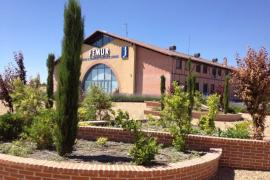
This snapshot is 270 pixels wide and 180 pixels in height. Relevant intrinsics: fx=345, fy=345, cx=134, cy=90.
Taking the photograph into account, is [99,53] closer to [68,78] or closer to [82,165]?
[68,78]

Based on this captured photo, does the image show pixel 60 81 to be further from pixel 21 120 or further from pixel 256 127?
pixel 256 127

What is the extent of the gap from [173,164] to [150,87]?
31.5m

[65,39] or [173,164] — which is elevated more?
[65,39]

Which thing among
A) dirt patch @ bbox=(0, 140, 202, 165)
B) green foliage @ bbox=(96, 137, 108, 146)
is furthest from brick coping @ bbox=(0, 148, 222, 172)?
green foliage @ bbox=(96, 137, 108, 146)

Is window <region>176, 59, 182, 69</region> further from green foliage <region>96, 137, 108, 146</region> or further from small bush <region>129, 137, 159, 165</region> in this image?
small bush <region>129, 137, 159, 165</region>

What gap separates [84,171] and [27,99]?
6.51 m

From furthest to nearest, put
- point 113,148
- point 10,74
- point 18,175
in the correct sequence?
point 10,74 < point 113,148 < point 18,175

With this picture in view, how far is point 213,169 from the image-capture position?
7.03m

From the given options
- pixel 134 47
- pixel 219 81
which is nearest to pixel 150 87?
pixel 134 47

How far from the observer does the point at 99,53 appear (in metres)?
42.7

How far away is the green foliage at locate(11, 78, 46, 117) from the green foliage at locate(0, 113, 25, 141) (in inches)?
63.2

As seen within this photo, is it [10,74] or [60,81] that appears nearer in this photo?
[60,81]

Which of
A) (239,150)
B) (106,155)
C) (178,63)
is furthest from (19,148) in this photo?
(178,63)

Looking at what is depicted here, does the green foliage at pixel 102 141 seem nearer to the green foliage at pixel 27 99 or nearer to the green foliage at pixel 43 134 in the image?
the green foliage at pixel 43 134
